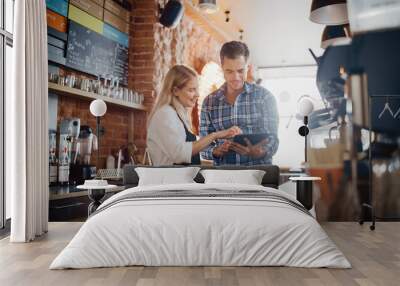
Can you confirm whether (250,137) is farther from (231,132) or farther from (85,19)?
(85,19)

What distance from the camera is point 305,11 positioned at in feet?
19.1

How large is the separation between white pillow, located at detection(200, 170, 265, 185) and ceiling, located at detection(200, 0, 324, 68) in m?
1.42

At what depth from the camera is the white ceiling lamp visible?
5.71 metres

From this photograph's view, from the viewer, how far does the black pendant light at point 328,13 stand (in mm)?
5680

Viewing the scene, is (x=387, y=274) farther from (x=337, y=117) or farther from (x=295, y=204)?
(x=337, y=117)

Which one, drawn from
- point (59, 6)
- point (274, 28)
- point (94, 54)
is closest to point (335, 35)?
point (274, 28)

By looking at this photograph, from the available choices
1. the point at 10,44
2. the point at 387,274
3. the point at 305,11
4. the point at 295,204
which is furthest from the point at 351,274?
the point at 10,44

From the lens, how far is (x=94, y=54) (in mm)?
5449

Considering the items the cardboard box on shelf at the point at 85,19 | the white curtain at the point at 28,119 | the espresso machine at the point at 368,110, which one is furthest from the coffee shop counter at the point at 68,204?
the espresso machine at the point at 368,110

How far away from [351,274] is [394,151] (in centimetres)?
286

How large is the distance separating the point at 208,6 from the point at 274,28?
88 centimetres

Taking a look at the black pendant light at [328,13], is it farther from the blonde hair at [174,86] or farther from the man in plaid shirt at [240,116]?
the blonde hair at [174,86]

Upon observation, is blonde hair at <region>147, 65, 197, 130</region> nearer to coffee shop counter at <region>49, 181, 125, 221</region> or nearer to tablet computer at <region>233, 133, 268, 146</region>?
tablet computer at <region>233, 133, 268, 146</region>

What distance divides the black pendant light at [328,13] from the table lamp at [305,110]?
3.17 ft
